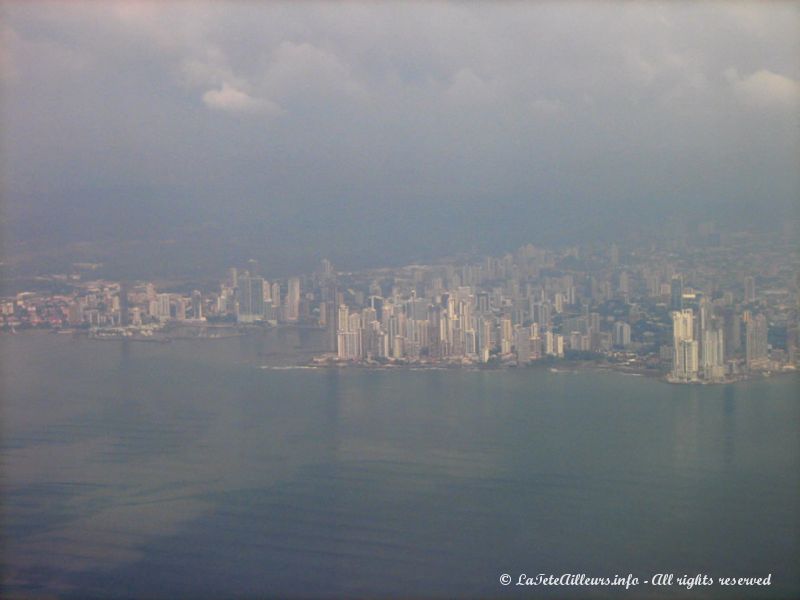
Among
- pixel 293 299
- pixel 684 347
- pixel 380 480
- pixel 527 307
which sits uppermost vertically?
pixel 293 299

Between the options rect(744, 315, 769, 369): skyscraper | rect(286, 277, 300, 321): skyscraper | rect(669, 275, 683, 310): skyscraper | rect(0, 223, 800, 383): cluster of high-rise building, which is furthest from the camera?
rect(286, 277, 300, 321): skyscraper

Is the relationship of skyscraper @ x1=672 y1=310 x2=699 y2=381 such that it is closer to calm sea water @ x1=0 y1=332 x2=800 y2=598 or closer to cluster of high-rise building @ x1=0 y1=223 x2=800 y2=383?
cluster of high-rise building @ x1=0 y1=223 x2=800 y2=383

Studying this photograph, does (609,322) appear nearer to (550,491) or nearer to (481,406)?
(481,406)

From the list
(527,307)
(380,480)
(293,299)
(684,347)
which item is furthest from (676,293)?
(293,299)

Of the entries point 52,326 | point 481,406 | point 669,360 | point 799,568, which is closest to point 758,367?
point 669,360

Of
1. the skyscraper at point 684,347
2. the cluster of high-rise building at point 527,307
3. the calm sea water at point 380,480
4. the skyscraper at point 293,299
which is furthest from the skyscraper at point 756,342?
the skyscraper at point 293,299

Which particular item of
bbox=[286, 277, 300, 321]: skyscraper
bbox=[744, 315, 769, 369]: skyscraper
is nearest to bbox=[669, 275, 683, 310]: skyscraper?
bbox=[744, 315, 769, 369]: skyscraper

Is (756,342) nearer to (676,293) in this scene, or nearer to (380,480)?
(676,293)

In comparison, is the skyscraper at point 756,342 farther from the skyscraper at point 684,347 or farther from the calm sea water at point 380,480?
the skyscraper at point 684,347

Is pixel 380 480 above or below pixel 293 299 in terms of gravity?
below
